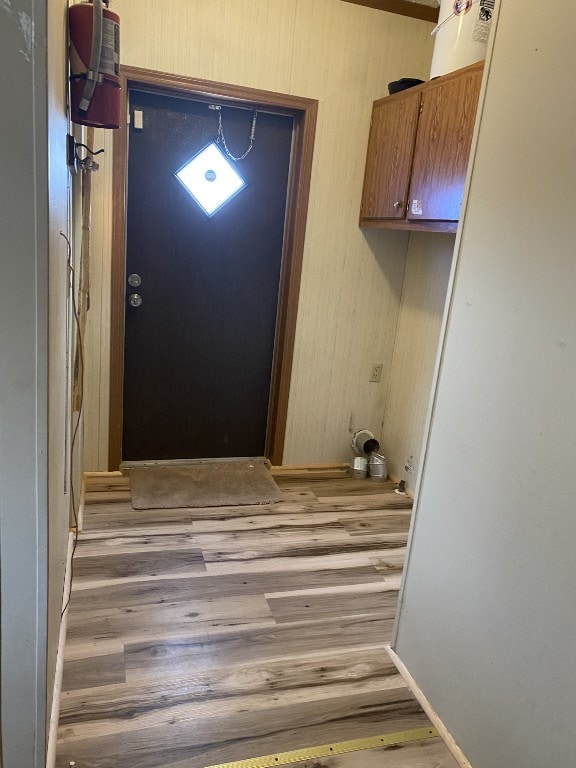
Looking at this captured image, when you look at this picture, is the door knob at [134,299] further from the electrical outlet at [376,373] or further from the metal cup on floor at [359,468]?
the metal cup on floor at [359,468]

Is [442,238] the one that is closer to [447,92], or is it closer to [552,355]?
[447,92]

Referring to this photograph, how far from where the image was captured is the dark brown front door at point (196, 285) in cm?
309

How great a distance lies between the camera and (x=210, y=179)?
3.18m

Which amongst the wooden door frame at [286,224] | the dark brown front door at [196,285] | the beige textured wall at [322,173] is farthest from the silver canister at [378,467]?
the dark brown front door at [196,285]

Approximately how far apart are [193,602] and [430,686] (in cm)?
95

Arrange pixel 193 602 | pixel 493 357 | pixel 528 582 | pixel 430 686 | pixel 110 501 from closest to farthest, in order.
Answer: pixel 528 582
pixel 493 357
pixel 430 686
pixel 193 602
pixel 110 501

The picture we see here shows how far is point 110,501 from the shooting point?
3041 millimetres

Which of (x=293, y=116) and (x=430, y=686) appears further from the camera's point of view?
(x=293, y=116)

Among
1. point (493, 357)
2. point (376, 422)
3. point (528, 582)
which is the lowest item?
point (376, 422)

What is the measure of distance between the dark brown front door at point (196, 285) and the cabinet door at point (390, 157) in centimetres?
48

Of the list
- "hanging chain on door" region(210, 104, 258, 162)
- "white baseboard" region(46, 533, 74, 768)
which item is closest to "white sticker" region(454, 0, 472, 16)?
"hanging chain on door" region(210, 104, 258, 162)

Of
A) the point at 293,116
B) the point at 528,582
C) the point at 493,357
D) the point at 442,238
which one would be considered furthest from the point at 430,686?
the point at 293,116

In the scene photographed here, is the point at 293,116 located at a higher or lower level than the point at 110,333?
higher

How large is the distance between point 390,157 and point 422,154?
31 centimetres
